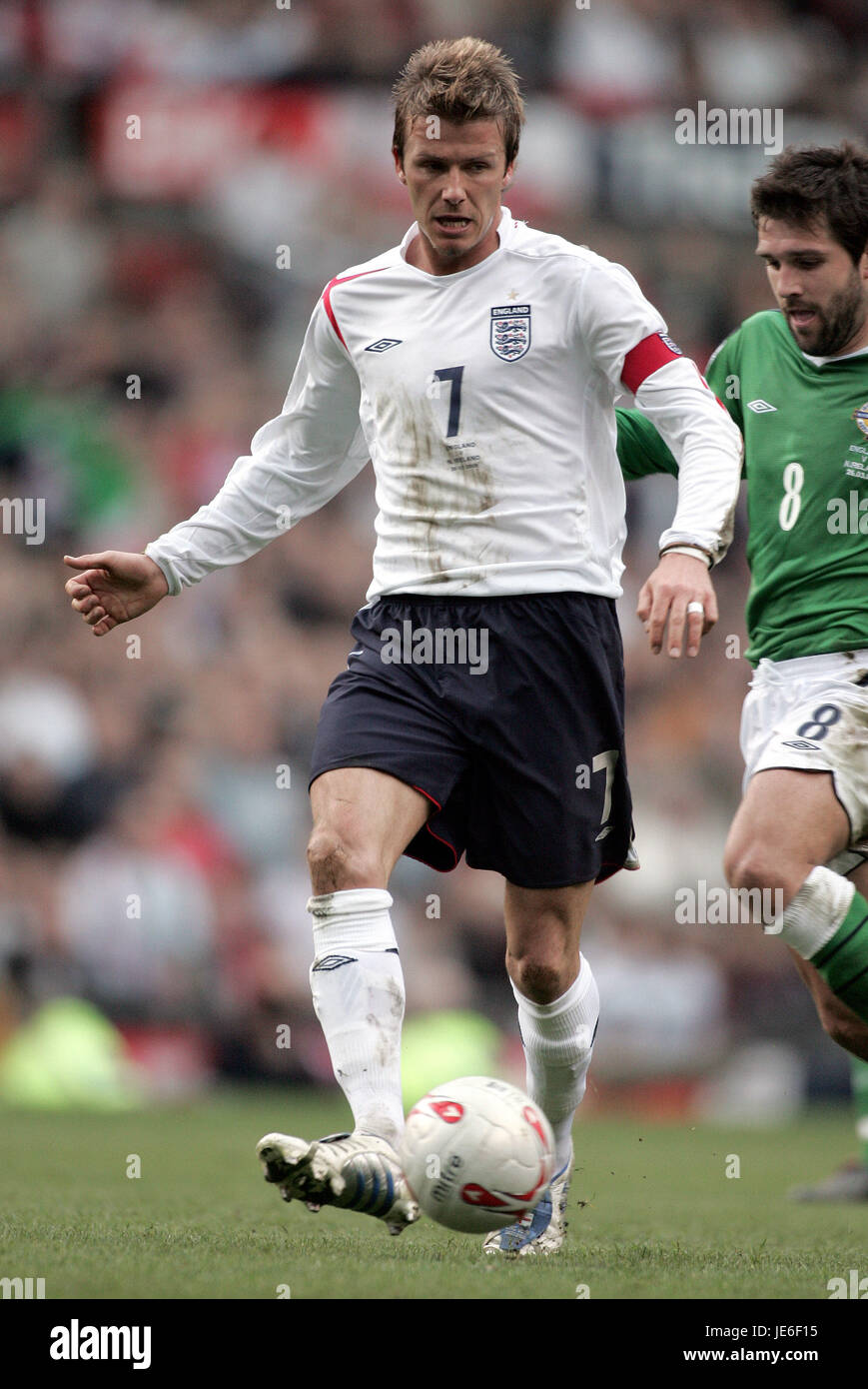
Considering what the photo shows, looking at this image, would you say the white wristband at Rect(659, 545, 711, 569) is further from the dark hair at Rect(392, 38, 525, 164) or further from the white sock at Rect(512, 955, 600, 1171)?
the white sock at Rect(512, 955, 600, 1171)

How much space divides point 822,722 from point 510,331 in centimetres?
127

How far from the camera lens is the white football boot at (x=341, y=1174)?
373cm

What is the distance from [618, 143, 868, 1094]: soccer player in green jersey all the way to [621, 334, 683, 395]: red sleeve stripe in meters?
0.62

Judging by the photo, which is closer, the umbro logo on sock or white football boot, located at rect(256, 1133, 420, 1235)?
white football boot, located at rect(256, 1133, 420, 1235)

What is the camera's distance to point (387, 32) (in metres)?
15.8

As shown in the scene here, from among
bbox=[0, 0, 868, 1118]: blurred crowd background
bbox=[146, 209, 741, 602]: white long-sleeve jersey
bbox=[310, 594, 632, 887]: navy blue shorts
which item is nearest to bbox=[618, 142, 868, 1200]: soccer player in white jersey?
bbox=[310, 594, 632, 887]: navy blue shorts

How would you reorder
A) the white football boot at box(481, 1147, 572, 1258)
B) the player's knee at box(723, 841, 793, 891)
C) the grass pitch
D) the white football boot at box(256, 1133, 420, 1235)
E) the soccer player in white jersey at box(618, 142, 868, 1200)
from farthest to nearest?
the white football boot at box(481, 1147, 572, 1258), the soccer player in white jersey at box(618, 142, 868, 1200), the player's knee at box(723, 841, 793, 891), the grass pitch, the white football boot at box(256, 1133, 420, 1235)

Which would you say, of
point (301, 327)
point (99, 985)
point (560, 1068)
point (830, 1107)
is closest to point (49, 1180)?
point (560, 1068)

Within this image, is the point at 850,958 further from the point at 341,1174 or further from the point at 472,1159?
the point at 341,1174

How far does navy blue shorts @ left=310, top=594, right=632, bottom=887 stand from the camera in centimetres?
449

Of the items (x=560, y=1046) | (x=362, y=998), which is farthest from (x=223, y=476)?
(x=362, y=998)

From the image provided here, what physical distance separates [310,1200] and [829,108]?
14.6 meters

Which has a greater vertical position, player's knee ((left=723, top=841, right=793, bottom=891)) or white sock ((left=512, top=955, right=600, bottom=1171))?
player's knee ((left=723, top=841, right=793, bottom=891))

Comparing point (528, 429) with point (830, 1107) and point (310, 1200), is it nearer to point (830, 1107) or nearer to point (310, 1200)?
point (310, 1200)
